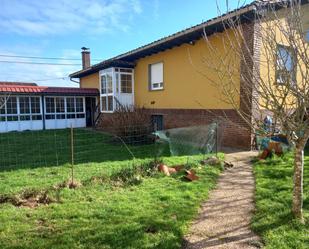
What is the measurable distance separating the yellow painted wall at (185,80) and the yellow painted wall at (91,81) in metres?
7.24

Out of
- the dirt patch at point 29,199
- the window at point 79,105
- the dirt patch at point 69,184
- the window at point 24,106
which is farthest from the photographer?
the window at point 79,105

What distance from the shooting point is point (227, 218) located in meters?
4.16

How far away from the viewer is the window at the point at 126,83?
17103 millimetres

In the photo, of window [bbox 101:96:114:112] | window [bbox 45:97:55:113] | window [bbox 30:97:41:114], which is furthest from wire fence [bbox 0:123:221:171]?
window [bbox 45:97:55:113]

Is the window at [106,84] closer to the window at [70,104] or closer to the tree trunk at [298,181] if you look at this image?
the window at [70,104]

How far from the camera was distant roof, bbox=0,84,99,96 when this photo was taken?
1845 cm

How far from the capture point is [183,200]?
4.83 meters

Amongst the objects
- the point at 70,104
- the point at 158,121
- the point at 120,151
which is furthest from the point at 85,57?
the point at 120,151

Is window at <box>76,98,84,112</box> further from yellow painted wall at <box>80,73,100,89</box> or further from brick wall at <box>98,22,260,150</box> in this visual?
brick wall at <box>98,22,260,150</box>

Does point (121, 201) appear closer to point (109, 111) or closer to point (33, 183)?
point (33, 183)

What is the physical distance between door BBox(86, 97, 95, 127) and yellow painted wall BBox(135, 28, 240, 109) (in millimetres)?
7618

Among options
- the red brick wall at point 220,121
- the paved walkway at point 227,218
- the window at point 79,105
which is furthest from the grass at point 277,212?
the window at point 79,105

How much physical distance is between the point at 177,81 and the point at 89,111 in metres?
11.1

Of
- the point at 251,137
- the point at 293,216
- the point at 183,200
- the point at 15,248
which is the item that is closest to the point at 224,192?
the point at 183,200
